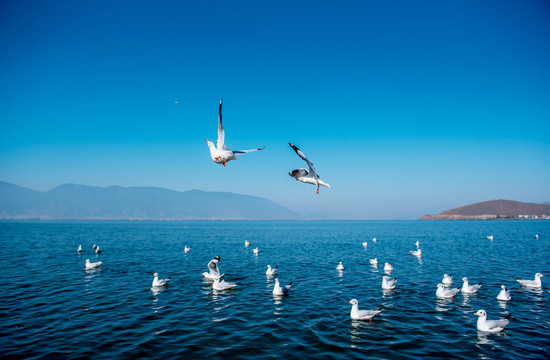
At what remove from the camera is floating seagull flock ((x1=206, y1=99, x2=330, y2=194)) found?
499 centimetres

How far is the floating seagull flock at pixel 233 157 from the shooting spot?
196 inches

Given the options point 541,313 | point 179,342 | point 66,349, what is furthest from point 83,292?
point 541,313

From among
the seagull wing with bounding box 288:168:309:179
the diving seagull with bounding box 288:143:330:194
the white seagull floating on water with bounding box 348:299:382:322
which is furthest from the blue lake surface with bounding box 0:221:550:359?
the seagull wing with bounding box 288:168:309:179

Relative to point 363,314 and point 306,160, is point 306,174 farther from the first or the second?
point 363,314

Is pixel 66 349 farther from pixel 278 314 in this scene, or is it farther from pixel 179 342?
pixel 278 314

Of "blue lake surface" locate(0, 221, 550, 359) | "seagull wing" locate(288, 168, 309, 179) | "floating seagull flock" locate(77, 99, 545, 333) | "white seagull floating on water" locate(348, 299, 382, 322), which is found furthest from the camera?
"white seagull floating on water" locate(348, 299, 382, 322)

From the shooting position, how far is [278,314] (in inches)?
627

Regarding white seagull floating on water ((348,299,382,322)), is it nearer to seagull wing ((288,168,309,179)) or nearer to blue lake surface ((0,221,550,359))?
blue lake surface ((0,221,550,359))

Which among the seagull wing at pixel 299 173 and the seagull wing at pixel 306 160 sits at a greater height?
the seagull wing at pixel 306 160

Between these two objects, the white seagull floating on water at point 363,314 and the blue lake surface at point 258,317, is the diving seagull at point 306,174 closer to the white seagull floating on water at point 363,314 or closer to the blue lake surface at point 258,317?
the blue lake surface at point 258,317

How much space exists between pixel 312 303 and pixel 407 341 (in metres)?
6.12

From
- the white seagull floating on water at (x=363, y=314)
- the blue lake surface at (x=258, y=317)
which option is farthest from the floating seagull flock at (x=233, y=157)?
the white seagull floating on water at (x=363, y=314)

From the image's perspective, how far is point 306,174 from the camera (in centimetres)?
509

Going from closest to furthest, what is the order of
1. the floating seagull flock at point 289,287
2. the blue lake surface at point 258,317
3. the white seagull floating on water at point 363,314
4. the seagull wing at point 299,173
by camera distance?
the seagull wing at point 299,173 < the floating seagull flock at point 289,287 < the blue lake surface at point 258,317 < the white seagull floating on water at point 363,314
